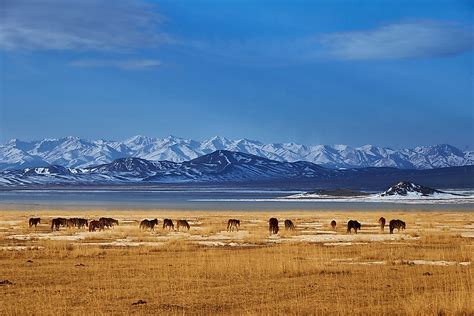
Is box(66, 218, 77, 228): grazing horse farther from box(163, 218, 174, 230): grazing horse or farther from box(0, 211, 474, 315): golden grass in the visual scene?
box(0, 211, 474, 315): golden grass

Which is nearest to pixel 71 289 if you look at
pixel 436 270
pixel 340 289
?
pixel 340 289

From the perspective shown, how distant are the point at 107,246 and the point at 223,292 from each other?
14.2m

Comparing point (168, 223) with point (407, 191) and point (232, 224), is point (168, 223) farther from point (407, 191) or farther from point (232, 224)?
point (407, 191)

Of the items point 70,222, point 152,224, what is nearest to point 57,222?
point 70,222

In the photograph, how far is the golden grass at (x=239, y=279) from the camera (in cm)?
1628

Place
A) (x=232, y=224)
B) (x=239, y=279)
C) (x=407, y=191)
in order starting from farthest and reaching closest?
(x=407, y=191) → (x=232, y=224) → (x=239, y=279)

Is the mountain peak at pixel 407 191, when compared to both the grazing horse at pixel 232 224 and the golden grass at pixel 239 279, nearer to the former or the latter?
the grazing horse at pixel 232 224

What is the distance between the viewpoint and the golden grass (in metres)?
16.3

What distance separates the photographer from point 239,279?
2095 centimetres

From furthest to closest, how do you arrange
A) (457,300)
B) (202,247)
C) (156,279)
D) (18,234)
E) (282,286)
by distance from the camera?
1. (18,234)
2. (202,247)
3. (156,279)
4. (282,286)
5. (457,300)

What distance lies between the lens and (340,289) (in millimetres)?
18922

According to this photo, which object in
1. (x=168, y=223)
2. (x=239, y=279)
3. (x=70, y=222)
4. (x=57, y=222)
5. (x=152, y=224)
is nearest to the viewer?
(x=239, y=279)

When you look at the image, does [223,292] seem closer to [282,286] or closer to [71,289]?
[282,286]

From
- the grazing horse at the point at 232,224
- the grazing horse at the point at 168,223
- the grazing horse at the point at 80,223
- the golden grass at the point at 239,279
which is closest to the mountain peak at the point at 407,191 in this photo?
the grazing horse at the point at 232,224
